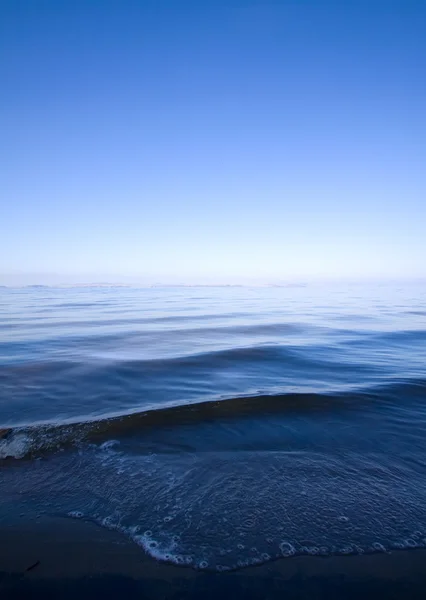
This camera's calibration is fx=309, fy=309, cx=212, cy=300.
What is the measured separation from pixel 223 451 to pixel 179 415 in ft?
4.31

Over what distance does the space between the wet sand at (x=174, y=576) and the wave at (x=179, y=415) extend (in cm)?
181

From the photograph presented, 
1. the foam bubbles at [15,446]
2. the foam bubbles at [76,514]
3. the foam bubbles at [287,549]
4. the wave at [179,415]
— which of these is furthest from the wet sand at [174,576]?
the wave at [179,415]

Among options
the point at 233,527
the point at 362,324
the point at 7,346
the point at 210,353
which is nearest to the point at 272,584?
the point at 233,527

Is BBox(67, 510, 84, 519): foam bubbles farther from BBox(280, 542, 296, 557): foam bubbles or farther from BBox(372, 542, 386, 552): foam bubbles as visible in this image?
BBox(372, 542, 386, 552): foam bubbles

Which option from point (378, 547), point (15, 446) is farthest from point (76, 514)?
point (378, 547)

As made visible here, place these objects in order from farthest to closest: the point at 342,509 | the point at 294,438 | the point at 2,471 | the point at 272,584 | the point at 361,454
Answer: the point at 294,438 < the point at 361,454 < the point at 2,471 < the point at 342,509 < the point at 272,584

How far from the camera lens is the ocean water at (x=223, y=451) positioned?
111 inches

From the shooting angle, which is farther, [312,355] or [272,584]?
[312,355]

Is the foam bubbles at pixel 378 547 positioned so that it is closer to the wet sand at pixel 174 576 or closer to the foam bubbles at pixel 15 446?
the wet sand at pixel 174 576

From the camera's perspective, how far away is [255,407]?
18.7ft

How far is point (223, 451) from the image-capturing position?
4.20 m

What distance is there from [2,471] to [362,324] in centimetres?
1622

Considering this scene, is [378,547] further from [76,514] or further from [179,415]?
[179,415]

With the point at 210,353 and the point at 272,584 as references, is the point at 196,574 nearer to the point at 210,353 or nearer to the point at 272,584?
the point at 272,584
